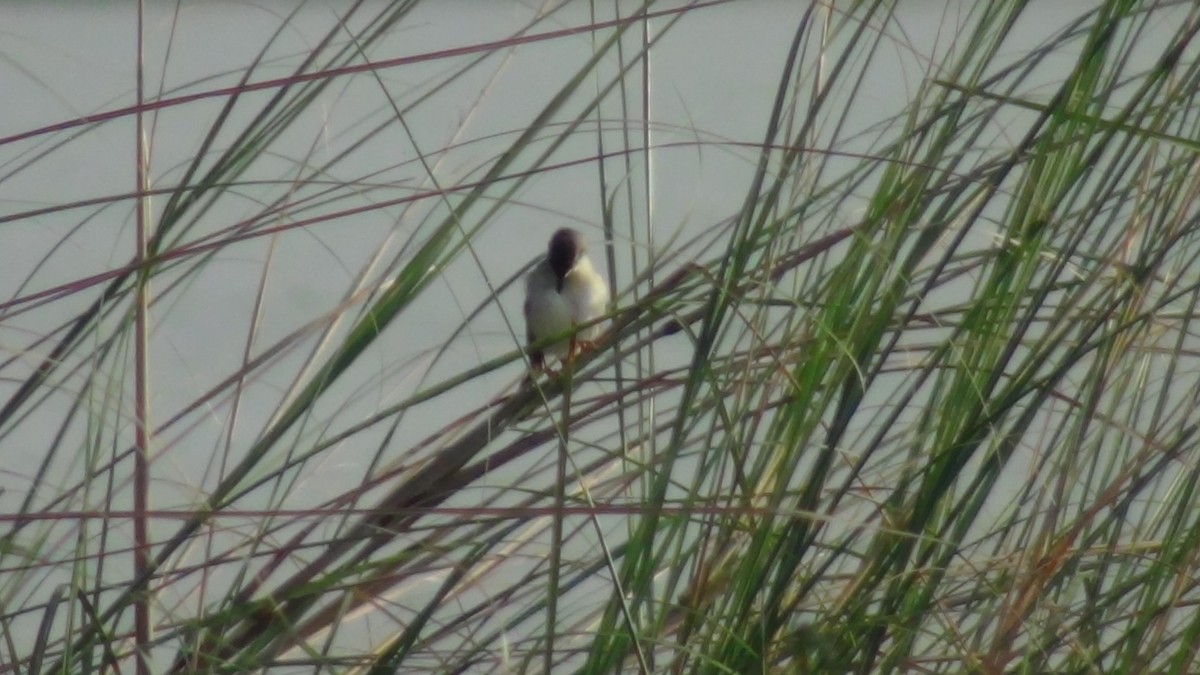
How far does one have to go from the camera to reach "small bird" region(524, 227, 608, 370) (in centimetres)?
412

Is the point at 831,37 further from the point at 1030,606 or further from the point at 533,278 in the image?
the point at 533,278

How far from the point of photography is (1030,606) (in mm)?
1318

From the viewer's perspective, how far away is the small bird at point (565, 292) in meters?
4.12

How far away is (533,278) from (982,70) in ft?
9.95

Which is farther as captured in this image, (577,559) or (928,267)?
(928,267)

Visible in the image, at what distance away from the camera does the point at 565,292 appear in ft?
13.5

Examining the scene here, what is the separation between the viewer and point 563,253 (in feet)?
13.6

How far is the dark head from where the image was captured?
416 centimetres

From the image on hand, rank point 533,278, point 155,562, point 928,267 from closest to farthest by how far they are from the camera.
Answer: point 155,562, point 928,267, point 533,278

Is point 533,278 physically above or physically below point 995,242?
above

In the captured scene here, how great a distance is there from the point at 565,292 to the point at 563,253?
4.0 inches

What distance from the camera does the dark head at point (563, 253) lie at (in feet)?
13.6

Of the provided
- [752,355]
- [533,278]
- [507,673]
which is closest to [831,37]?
[752,355]

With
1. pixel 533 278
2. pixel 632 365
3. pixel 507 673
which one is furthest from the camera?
pixel 533 278
